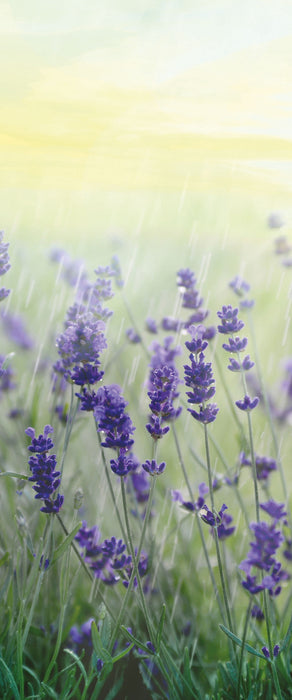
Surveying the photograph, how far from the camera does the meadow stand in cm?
106

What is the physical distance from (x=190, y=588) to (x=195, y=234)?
1.97 m

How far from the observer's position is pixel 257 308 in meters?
3.27

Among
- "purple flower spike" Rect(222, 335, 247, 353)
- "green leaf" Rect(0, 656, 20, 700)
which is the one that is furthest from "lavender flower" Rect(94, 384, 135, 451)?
"green leaf" Rect(0, 656, 20, 700)

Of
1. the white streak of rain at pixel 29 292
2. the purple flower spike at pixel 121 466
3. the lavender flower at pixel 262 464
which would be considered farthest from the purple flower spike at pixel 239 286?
the white streak of rain at pixel 29 292

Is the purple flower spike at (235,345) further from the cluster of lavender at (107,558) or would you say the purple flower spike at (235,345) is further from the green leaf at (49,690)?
the green leaf at (49,690)

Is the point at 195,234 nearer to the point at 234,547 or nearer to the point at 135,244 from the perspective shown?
the point at 135,244

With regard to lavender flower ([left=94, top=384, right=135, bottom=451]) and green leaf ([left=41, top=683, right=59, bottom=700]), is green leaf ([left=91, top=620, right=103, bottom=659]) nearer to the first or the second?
green leaf ([left=41, top=683, right=59, bottom=700])

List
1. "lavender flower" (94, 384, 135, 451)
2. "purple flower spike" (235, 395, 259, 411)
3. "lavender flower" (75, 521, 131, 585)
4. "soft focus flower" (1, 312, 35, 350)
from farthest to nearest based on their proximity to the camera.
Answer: "soft focus flower" (1, 312, 35, 350) → "lavender flower" (75, 521, 131, 585) → "purple flower spike" (235, 395, 259, 411) → "lavender flower" (94, 384, 135, 451)

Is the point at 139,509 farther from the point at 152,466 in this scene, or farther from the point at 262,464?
the point at 152,466

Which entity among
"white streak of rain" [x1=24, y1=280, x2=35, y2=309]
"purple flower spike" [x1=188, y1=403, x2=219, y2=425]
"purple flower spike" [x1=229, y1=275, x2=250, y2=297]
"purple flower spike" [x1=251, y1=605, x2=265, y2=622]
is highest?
"white streak of rain" [x1=24, y1=280, x2=35, y2=309]

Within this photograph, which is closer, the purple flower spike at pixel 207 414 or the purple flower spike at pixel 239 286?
the purple flower spike at pixel 207 414

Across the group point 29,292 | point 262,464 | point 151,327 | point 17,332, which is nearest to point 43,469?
point 262,464

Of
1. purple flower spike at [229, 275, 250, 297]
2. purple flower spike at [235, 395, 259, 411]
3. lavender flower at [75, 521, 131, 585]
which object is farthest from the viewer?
purple flower spike at [229, 275, 250, 297]

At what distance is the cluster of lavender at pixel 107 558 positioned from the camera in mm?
1154
